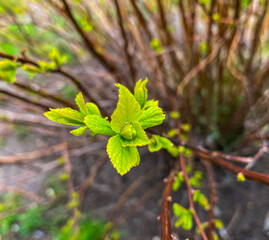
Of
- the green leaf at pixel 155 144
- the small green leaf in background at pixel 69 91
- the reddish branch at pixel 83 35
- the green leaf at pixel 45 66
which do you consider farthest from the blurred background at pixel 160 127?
the green leaf at pixel 155 144

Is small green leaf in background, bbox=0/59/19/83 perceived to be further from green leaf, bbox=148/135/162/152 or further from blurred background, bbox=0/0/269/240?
blurred background, bbox=0/0/269/240

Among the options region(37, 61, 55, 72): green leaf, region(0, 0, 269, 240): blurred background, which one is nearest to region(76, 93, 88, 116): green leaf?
region(37, 61, 55, 72): green leaf

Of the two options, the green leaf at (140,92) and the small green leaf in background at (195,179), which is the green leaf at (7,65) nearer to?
the green leaf at (140,92)

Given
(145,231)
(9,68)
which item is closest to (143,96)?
(9,68)

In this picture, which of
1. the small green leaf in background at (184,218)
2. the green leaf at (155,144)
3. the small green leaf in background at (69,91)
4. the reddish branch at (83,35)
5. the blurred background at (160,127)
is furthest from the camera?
the small green leaf in background at (69,91)

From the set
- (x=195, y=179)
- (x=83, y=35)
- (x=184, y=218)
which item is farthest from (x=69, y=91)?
(x=184, y=218)

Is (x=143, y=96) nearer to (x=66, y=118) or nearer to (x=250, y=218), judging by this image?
(x=66, y=118)
